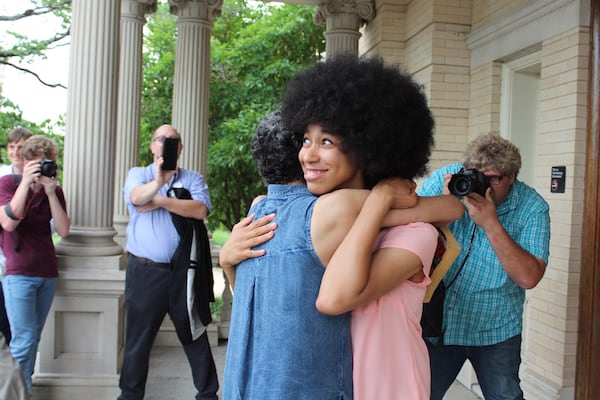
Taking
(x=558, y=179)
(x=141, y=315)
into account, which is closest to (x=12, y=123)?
(x=141, y=315)

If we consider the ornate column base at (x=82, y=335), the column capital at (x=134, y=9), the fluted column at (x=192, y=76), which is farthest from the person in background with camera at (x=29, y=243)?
the column capital at (x=134, y=9)

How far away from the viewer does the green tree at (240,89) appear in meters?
14.1

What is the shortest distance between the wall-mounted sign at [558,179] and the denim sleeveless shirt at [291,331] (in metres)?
3.39

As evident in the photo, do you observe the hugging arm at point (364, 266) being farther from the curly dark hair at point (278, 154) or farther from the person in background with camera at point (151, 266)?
the person in background with camera at point (151, 266)

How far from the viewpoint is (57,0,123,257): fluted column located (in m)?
5.33

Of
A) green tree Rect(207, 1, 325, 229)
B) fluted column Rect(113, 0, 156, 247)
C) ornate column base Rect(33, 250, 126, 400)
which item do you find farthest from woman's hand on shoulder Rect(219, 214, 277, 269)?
green tree Rect(207, 1, 325, 229)

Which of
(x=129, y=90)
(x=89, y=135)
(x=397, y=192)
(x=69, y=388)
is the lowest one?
(x=69, y=388)

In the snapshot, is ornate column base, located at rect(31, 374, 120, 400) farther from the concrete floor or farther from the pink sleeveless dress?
the pink sleeveless dress

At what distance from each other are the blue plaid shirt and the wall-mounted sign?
5.16ft

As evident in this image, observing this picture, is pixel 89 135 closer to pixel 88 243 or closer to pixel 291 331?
pixel 88 243

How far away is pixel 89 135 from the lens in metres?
5.33

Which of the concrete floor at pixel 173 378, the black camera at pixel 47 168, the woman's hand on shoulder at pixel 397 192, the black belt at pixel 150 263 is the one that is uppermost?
the black camera at pixel 47 168

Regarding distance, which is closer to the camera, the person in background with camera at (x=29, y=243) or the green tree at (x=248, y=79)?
the person in background with camera at (x=29, y=243)

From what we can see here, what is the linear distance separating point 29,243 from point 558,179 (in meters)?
4.01
